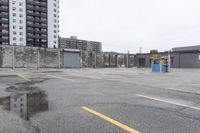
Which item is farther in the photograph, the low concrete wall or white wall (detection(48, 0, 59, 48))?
white wall (detection(48, 0, 59, 48))

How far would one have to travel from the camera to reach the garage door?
128 ft

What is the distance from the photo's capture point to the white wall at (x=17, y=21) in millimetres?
72938

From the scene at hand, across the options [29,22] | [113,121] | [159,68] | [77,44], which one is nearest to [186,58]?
[159,68]

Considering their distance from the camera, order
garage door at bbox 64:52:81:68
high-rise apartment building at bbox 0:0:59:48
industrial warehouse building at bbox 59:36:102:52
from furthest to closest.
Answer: industrial warehouse building at bbox 59:36:102:52 → high-rise apartment building at bbox 0:0:59:48 → garage door at bbox 64:52:81:68

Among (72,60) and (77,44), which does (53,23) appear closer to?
(77,44)

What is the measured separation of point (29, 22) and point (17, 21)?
4.80 m

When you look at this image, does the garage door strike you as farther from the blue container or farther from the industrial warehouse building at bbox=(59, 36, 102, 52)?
the industrial warehouse building at bbox=(59, 36, 102, 52)

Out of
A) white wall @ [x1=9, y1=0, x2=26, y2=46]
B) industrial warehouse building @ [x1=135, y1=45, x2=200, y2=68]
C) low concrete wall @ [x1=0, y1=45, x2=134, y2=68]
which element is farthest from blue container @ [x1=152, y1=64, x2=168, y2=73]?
white wall @ [x1=9, y1=0, x2=26, y2=46]

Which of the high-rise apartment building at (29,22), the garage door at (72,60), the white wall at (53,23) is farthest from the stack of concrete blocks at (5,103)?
the white wall at (53,23)

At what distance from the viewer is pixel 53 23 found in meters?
81.7

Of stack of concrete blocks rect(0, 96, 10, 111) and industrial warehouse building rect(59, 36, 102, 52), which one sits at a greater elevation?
industrial warehouse building rect(59, 36, 102, 52)

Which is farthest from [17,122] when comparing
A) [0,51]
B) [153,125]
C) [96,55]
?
[96,55]

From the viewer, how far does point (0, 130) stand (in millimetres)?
3518

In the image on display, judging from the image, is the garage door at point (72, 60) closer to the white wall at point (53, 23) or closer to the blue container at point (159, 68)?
the blue container at point (159, 68)
